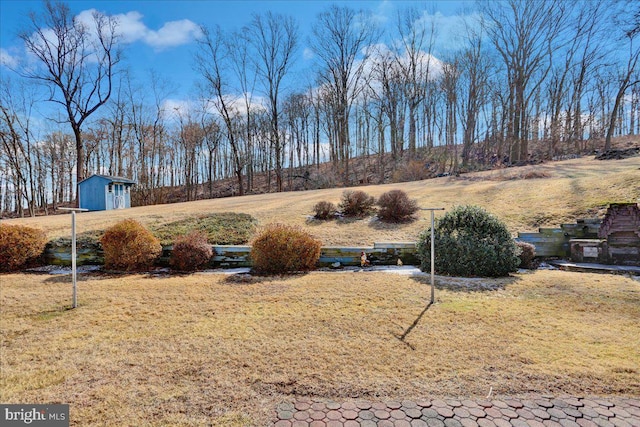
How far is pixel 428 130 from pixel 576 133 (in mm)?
10679

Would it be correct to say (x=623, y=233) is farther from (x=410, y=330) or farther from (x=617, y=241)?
(x=410, y=330)

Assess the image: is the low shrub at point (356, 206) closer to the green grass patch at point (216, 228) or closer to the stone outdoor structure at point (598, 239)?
the green grass patch at point (216, 228)

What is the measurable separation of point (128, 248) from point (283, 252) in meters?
3.42

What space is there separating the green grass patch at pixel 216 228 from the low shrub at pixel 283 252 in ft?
4.75

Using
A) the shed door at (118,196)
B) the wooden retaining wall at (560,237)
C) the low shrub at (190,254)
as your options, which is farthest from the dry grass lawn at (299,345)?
the shed door at (118,196)

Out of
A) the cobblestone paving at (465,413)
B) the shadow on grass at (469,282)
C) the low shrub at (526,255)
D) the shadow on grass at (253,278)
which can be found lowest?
the cobblestone paving at (465,413)

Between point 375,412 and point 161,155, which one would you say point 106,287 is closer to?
point 375,412

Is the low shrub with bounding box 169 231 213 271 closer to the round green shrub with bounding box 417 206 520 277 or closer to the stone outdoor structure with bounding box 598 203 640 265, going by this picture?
the round green shrub with bounding box 417 206 520 277

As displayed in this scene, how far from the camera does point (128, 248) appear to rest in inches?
258

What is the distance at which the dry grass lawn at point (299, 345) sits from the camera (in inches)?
93.4

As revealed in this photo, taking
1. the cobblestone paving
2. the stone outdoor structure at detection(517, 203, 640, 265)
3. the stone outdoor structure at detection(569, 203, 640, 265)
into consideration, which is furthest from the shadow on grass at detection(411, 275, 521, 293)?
the cobblestone paving

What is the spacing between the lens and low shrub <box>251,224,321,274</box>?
6.22 metres

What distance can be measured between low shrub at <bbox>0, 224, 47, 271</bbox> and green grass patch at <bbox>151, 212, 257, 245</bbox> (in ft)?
7.88

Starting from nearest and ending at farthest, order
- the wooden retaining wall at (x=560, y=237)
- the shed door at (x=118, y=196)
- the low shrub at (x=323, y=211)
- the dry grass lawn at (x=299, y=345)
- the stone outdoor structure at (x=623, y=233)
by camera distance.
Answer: the dry grass lawn at (x=299, y=345) < the stone outdoor structure at (x=623, y=233) < the wooden retaining wall at (x=560, y=237) < the low shrub at (x=323, y=211) < the shed door at (x=118, y=196)
